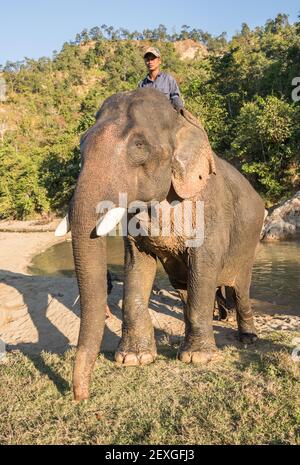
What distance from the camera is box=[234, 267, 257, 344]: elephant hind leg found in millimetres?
6008

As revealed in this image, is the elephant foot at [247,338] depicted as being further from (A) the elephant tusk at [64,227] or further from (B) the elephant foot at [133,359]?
(A) the elephant tusk at [64,227]

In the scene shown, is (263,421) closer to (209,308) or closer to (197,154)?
(209,308)

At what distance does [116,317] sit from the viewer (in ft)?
25.3

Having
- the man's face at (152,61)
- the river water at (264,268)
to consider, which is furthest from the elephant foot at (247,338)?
the man's face at (152,61)

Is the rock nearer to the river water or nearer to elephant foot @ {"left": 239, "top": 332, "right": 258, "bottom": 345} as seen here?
the river water

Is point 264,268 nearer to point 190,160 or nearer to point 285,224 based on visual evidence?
point 285,224

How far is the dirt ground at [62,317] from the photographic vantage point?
22.2 feet

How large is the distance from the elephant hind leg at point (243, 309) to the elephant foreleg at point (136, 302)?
1.40 meters

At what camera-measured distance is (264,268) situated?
40.8 feet

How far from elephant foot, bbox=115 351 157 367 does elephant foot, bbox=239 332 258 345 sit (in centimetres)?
152

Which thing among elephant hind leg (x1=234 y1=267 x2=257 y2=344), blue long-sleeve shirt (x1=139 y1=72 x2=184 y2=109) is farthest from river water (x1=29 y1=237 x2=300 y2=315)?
blue long-sleeve shirt (x1=139 y1=72 x2=184 y2=109)

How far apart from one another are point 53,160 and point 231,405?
29173mm

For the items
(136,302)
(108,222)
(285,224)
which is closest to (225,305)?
(136,302)
